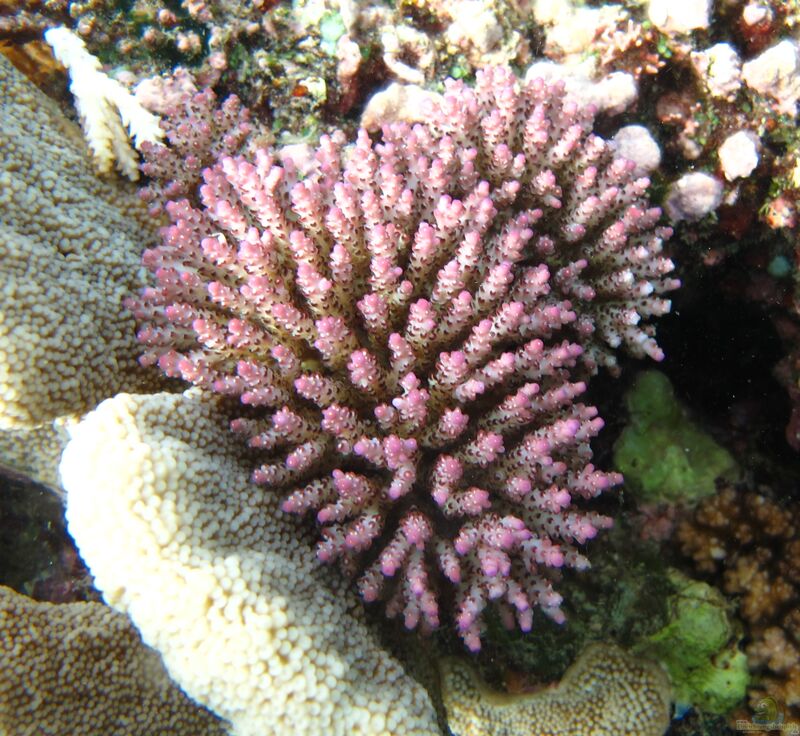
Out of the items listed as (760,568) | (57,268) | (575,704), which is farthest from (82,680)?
(760,568)

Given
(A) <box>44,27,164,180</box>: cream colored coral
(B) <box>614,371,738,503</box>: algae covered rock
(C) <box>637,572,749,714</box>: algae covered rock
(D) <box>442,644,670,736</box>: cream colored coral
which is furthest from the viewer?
(B) <box>614,371,738,503</box>: algae covered rock

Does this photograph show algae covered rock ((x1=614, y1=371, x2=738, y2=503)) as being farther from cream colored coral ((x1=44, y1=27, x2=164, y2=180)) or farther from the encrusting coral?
cream colored coral ((x1=44, y1=27, x2=164, y2=180))

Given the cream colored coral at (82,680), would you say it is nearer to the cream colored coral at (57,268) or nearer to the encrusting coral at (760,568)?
the cream colored coral at (57,268)

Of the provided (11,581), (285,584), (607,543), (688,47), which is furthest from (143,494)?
(688,47)

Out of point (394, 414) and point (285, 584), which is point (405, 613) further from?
point (394, 414)

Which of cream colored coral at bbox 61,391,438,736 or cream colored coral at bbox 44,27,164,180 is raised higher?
cream colored coral at bbox 44,27,164,180

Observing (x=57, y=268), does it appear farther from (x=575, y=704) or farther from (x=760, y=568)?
(x=760, y=568)

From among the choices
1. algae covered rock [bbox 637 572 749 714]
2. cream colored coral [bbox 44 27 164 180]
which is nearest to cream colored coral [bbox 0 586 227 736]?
cream colored coral [bbox 44 27 164 180]
